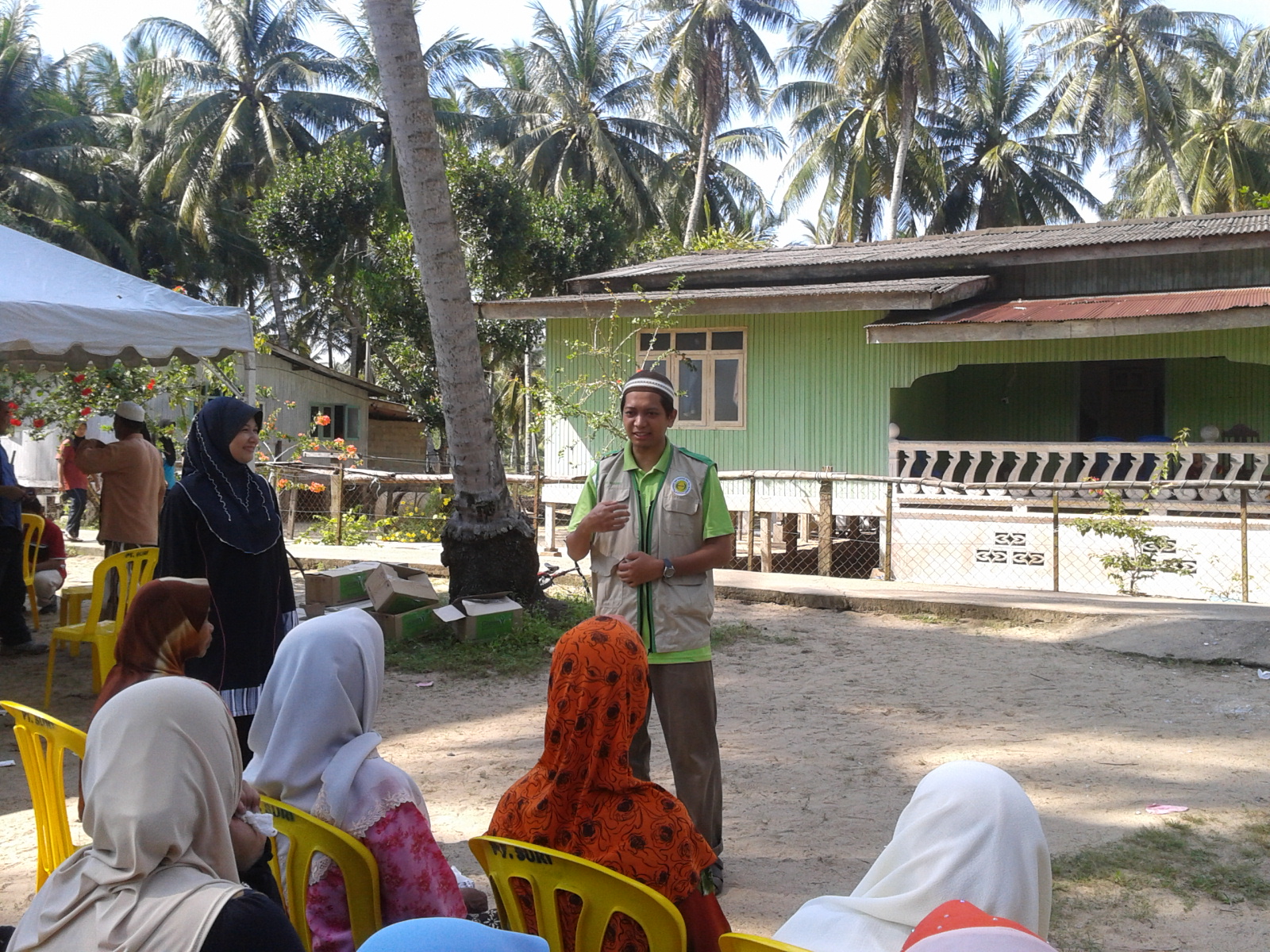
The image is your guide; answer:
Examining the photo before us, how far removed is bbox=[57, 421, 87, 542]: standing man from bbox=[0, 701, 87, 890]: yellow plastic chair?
7554 millimetres

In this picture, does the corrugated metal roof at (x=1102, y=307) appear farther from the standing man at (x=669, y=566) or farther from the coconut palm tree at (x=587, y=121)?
the coconut palm tree at (x=587, y=121)

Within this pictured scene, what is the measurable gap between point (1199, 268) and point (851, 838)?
41.5 ft

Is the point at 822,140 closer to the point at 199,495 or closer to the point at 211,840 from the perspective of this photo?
the point at 199,495

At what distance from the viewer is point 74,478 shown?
11867 millimetres

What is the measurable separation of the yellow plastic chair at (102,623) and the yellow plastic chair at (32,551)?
1776 millimetres

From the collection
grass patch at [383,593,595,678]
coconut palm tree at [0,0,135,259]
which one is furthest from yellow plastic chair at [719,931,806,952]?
coconut palm tree at [0,0,135,259]

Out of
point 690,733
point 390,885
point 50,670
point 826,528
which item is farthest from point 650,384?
point 826,528

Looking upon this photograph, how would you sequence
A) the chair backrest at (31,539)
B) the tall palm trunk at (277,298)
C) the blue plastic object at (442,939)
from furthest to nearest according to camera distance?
the tall palm trunk at (277,298) → the chair backrest at (31,539) → the blue plastic object at (442,939)

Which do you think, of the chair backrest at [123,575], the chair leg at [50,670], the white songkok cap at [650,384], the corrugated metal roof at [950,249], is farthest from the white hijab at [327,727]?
the corrugated metal roof at [950,249]

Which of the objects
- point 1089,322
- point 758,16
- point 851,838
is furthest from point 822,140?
point 851,838

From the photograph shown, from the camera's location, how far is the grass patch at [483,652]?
23.0ft

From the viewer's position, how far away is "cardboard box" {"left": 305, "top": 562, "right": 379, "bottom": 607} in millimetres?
7539

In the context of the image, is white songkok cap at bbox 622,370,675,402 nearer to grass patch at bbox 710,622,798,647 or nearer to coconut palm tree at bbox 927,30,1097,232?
grass patch at bbox 710,622,798,647

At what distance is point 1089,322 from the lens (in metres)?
12.3
